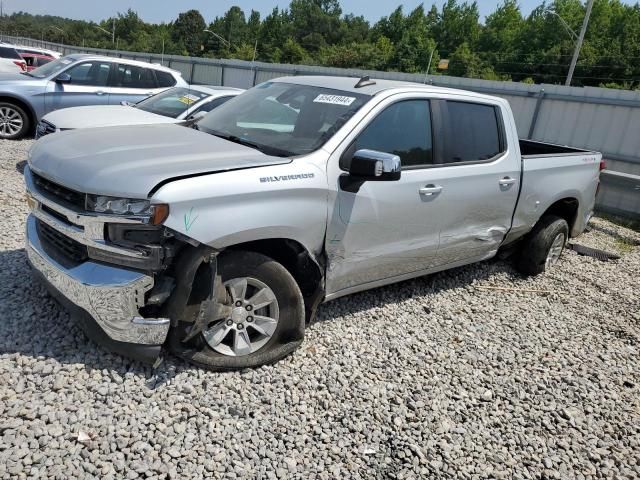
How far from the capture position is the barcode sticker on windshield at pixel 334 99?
3.74 meters

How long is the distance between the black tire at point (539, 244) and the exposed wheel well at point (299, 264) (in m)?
2.90

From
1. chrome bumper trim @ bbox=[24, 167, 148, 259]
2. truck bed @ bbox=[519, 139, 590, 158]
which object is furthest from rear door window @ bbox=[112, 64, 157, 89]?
chrome bumper trim @ bbox=[24, 167, 148, 259]

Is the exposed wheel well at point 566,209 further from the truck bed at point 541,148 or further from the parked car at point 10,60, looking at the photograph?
the parked car at point 10,60

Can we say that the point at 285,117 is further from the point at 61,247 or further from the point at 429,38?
the point at 429,38

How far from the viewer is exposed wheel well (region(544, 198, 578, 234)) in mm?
5664

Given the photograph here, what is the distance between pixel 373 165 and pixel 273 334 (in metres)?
1.24

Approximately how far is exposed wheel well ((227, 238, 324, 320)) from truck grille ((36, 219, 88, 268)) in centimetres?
94

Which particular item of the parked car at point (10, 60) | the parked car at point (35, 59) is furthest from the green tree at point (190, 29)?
the parked car at point (10, 60)

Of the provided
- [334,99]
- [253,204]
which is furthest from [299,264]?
[334,99]

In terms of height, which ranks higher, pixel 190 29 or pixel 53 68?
pixel 190 29

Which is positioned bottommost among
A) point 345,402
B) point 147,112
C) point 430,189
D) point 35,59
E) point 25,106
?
point 345,402

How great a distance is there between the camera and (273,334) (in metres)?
3.32

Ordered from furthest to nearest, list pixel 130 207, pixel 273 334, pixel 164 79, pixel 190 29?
1. pixel 190 29
2. pixel 164 79
3. pixel 273 334
4. pixel 130 207

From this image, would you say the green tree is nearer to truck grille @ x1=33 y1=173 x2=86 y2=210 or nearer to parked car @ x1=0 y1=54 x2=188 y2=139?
parked car @ x1=0 y1=54 x2=188 y2=139
